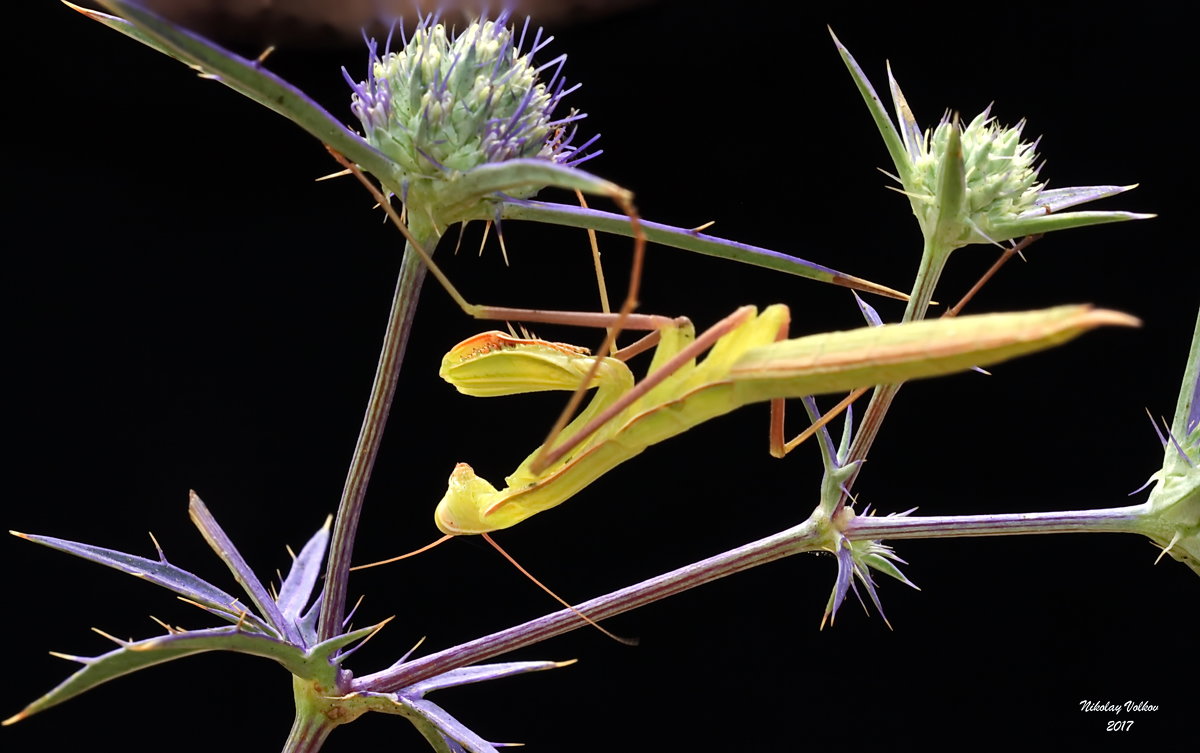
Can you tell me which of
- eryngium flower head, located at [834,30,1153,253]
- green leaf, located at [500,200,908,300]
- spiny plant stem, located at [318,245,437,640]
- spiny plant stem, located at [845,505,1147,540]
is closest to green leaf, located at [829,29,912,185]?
eryngium flower head, located at [834,30,1153,253]

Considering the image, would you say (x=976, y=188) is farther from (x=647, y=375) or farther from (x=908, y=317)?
(x=647, y=375)

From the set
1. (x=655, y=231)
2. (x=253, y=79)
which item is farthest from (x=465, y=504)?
(x=253, y=79)

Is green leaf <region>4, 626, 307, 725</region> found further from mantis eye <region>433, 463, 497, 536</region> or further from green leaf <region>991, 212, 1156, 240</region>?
green leaf <region>991, 212, 1156, 240</region>

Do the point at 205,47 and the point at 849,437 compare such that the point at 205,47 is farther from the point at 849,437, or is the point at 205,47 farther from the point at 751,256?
the point at 849,437

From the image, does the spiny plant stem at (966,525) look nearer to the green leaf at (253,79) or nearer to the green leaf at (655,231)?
the green leaf at (655,231)

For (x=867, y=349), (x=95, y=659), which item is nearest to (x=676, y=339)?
(x=867, y=349)

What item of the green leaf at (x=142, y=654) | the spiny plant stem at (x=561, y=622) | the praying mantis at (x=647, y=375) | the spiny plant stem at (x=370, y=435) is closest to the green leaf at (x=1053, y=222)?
the praying mantis at (x=647, y=375)
